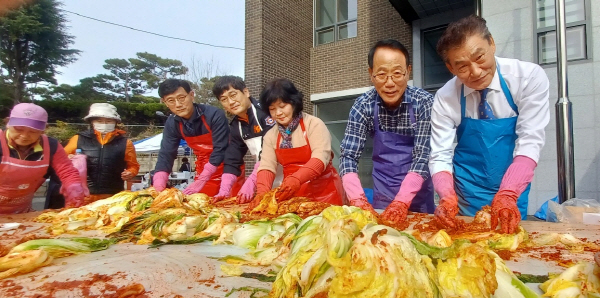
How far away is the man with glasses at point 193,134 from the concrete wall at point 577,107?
4240 millimetres

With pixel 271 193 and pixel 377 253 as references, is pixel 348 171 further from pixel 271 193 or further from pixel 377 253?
pixel 377 253

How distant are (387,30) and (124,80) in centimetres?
3530

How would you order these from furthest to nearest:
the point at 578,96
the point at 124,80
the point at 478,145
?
1. the point at 124,80
2. the point at 578,96
3. the point at 478,145

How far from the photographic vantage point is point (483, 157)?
2.27 metres

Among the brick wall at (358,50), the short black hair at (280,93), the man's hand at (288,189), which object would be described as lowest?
the man's hand at (288,189)

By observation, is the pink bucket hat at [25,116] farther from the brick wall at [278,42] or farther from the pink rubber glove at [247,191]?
the brick wall at [278,42]

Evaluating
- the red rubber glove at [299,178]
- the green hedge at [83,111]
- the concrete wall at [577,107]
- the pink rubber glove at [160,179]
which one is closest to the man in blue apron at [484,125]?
the red rubber glove at [299,178]

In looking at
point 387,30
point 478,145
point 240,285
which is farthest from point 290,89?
point 387,30

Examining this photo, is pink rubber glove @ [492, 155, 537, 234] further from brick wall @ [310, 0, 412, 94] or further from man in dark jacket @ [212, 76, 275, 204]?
brick wall @ [310, 0, 412, 94]

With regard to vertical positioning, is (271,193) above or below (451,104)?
below

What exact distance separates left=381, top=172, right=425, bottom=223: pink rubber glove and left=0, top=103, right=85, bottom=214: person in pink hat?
9.13 ft

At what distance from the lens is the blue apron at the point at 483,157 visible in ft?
7.22

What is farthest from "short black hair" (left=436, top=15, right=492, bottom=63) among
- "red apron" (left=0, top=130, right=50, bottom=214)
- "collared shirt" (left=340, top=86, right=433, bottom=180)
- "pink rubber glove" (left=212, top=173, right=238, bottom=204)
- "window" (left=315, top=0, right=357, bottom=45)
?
"window" (left=315, top=0, right=357, bottom=45)

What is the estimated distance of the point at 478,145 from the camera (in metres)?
2.26
